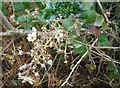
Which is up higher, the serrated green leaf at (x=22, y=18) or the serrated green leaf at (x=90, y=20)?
the serrated green leaf at (x=22, y=18)

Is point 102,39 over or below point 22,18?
below

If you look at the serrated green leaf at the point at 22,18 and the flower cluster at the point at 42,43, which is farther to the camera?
the serrated green leaf at the point at 22,18

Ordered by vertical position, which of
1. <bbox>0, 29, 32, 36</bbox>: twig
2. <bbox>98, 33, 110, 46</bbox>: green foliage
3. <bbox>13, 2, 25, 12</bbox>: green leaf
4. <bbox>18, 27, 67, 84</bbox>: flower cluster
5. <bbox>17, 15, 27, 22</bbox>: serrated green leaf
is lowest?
<bbox>98, 33, 110, 46</bbox>: green foliage

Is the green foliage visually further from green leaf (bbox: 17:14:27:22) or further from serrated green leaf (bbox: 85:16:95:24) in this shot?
green leaf (bbox: 17:14:27:22)

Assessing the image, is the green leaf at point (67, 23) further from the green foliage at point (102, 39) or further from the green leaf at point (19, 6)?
the green leaf at point (19, 6)

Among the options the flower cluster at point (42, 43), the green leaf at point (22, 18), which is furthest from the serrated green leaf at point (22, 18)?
the flower cluster at point (42, 43)

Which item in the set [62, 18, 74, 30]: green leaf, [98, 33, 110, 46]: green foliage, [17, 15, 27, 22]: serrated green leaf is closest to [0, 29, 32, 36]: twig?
[17, 15, 27, 22]: serrated green leaf

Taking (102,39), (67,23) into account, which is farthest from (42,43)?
(102,39)

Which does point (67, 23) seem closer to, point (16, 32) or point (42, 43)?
point (42, 43)

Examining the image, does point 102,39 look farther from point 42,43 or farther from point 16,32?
point 16,32

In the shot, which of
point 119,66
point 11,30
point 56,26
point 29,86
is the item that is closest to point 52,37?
point 56,26

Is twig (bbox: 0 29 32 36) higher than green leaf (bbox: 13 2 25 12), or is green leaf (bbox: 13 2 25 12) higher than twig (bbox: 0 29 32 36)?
green leaf (bbox: 13 2 25 12)

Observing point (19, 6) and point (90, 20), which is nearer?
point (90, 20)

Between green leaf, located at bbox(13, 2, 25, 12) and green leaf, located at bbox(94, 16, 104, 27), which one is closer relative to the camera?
green leaf, located at bbox(94, 16, 104, 27)
